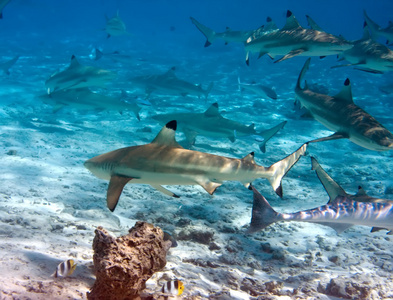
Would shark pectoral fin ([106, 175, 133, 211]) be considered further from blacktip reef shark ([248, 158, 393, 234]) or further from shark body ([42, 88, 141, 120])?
shark body ([42, 88, 141, 120])

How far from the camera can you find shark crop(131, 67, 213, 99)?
13672 mm

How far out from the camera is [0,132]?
9.84 m

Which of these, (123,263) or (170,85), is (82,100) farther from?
(123,263)

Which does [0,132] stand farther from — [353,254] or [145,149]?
[353,254]

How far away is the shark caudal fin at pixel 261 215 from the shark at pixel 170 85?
405 inches

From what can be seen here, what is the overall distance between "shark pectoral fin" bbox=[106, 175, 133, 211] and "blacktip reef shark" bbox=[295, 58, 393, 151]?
12.0ft

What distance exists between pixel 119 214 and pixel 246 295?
9.18 feet

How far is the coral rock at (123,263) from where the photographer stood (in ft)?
7.37

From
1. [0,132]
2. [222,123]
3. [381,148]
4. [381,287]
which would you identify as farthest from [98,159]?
[0,132]

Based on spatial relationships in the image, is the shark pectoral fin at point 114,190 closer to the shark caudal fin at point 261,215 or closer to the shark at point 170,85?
the shark caudal fin at point 261,215

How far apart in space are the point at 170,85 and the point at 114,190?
11.0 meters

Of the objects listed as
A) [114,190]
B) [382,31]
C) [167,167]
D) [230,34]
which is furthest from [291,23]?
[382,31]

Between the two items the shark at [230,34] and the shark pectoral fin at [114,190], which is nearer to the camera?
the shark pectoral fin at [114,190]

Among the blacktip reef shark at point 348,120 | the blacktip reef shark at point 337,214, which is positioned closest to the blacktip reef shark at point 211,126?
the blacktip reef shark at point 348,120
